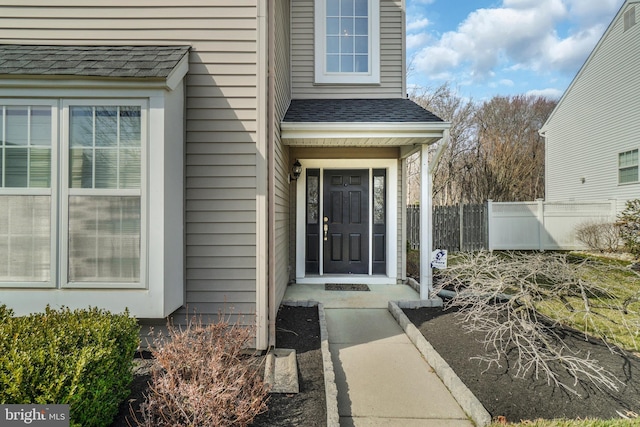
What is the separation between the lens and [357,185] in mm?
6047

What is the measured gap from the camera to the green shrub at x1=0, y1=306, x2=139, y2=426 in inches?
68.3

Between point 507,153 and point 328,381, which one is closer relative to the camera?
point 328,381

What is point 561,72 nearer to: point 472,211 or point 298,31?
point 472,211

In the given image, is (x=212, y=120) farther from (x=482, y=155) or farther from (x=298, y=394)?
(x=482, y=155)

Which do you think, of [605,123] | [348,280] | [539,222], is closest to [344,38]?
A: [348,280]

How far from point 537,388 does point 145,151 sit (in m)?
3.87

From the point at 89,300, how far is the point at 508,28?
106ft

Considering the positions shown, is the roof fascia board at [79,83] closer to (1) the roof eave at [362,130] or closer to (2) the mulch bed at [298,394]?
(1) the roof eave at [362,130]

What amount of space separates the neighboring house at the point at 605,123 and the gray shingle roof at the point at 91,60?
12.9 meters

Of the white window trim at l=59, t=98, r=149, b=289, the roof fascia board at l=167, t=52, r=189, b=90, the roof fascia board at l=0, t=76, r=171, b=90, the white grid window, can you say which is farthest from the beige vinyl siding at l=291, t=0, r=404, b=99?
the white grid window

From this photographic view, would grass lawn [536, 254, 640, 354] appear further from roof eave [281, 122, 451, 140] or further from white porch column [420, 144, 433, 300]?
roof eave [281, 122, 451, 140]

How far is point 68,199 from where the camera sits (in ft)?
9.26

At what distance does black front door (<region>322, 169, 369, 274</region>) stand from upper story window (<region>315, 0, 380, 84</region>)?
1897mm

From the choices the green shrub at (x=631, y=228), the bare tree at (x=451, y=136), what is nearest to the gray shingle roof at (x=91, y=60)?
the green shrub at (x=631, y=228)
